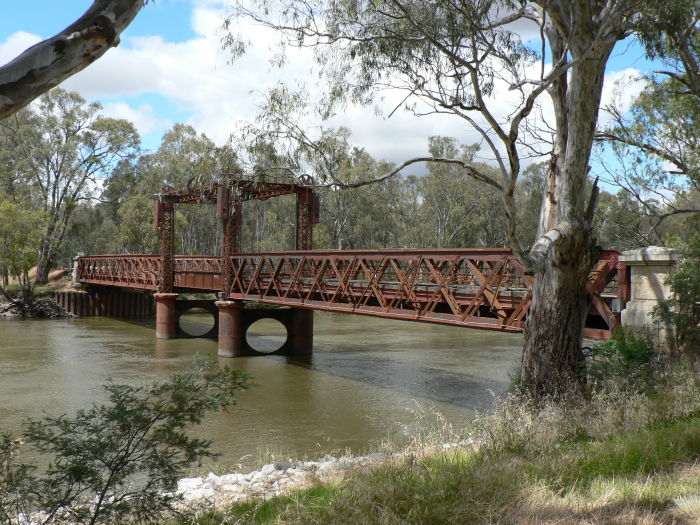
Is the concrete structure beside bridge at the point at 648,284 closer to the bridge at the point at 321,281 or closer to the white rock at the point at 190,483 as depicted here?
the bridge at the point at 321,281

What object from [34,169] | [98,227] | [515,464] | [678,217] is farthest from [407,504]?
[98,227]

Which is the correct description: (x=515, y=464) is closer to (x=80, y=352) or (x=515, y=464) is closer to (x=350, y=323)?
(x=80, y=352)

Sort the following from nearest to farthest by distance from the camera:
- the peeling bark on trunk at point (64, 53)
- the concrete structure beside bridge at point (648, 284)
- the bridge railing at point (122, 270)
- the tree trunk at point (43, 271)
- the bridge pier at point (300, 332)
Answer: the peeling bark on trunk at point (64, 53) → the concrete structure beside bridge at point (648, 284) → the bridge pier at point (300, 332) → the bridge railing at point (122, 270) → the tree trunk at point (43, 271)

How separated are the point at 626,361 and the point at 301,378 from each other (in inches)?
401

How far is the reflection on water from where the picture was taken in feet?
37.1

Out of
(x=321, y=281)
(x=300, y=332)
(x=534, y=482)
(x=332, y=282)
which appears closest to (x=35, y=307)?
(x=300, y=332)

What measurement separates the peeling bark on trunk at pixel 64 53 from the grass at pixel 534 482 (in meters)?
3.01

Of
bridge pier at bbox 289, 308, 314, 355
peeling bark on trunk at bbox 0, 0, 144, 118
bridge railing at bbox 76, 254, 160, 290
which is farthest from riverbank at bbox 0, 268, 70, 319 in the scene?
peeling bark on trunk at bbox 0, 0, 144, 118

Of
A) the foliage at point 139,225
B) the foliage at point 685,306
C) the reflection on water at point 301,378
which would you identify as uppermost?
the foliage at point 139,225

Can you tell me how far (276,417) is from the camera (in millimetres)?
12492

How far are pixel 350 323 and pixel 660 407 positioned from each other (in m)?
26.9

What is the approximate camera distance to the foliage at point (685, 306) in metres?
8.05

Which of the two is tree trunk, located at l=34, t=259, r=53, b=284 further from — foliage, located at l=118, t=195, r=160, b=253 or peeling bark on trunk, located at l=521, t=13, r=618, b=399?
peeling bark on trunk, located at l=521, t=13, r=618, b=399

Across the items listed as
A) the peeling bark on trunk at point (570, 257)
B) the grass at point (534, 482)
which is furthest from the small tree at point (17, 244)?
the grass at point (534, 482)
